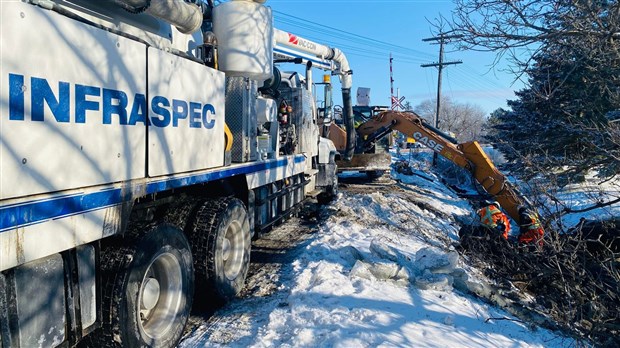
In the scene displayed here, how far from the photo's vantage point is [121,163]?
3254mm

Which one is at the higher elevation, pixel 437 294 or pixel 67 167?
pixel 67 167

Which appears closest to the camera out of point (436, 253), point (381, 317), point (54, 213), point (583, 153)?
point (54, 213)

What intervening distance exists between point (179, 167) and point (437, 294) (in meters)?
3.28

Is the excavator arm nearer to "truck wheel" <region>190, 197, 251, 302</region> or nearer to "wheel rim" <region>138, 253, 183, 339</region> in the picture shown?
"truck wheel" <region>190, 197, 251, 302</region>

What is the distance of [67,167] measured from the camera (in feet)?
8.99

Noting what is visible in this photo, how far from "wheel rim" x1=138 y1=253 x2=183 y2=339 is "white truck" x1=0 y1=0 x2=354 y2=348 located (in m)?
0.01

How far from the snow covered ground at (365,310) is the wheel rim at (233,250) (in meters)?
0.38

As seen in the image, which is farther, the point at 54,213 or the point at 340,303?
the point at 340,303

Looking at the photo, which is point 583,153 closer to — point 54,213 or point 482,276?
point 482,276

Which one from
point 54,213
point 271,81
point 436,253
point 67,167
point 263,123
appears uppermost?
point 271,81

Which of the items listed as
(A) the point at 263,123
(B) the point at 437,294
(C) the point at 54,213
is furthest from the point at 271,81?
(C) the point at 54,213

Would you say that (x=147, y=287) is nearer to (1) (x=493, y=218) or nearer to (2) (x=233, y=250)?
(2) (x=233, y=250)

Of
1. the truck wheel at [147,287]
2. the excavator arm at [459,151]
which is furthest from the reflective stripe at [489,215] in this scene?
the truck wheel at [147,287]

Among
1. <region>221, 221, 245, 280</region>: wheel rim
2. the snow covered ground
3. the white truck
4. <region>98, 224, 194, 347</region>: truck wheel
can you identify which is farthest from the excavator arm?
<region>98, 224, 194, 347</region>: truck wheel
